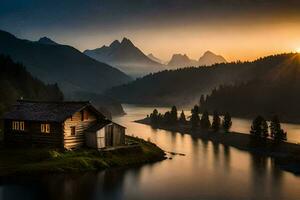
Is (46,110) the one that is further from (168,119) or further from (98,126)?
(168,119)

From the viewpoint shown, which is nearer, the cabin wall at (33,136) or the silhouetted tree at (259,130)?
the cabin wall at (33,136)

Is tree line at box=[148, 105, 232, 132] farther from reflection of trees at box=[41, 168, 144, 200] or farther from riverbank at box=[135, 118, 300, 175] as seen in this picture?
reflection of trees at box=[41, 168, 144, 200]

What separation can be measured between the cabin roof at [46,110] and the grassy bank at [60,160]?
5064 millimetres

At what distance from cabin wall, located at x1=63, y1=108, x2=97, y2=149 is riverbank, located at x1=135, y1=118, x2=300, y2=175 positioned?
30.5m

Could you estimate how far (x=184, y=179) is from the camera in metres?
64.3

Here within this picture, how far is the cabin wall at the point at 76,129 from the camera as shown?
231 ft

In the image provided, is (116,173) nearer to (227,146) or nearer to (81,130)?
(81,130)

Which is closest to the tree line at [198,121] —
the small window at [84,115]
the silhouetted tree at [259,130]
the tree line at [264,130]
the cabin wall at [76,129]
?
the tree line at [264,130]

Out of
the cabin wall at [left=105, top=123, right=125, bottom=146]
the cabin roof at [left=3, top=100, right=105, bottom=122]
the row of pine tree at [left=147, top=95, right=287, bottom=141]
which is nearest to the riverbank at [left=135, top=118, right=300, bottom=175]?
the row of pine tree at [left=147, top=95, right=287, bottom=141]

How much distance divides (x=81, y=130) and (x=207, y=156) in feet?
90.1

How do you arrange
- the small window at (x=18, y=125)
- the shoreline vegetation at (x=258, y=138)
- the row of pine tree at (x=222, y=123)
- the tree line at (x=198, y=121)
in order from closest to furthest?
the small window at (x=18, y=125) → the shoreline vegetation at (x=258, y=138) → the row of pine tree at (x=222, y=123) → the tree line at (x=198, y=121)

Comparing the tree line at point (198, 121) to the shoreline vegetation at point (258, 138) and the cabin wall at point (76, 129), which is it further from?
the cabin wall at point (76, 129)

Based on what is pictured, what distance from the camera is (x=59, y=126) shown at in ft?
230

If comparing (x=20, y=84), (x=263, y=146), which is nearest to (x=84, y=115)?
(x=263, y=146)
